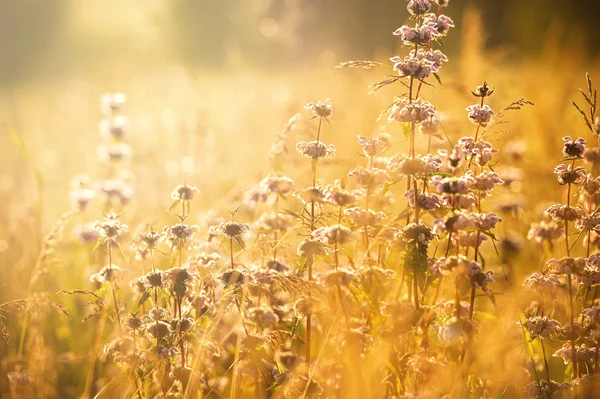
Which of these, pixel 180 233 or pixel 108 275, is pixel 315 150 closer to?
pixel 180 233

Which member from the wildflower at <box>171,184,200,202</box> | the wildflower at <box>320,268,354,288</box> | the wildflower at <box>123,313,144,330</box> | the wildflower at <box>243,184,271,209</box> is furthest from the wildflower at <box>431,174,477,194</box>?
the wildflower at <box>123,313,144,330</box>

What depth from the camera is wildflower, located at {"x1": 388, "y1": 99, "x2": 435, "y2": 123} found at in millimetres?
2186

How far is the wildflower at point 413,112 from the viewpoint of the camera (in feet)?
7.17

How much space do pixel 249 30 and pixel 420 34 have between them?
11172 mm

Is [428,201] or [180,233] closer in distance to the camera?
[428,201]

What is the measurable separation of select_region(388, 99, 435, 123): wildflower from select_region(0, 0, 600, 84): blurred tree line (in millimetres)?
6685

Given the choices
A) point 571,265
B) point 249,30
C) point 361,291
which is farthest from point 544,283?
point 249,30

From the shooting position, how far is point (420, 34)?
2266mm

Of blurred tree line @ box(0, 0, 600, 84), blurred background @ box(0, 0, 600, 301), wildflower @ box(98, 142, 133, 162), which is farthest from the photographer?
blurred tree line @ box(0, 0, 600, 84)

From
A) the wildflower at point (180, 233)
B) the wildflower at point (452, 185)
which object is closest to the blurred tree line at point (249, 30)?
the wildflower at point (180, 233)

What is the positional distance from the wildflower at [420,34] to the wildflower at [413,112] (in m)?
0.22

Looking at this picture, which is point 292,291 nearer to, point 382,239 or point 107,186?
point 382,239

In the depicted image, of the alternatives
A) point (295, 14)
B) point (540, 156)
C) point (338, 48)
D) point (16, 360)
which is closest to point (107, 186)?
point (16, 360)

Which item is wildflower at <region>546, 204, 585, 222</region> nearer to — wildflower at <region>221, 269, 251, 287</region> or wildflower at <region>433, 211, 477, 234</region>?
wildflower at <region>433, 211, 477, 234</region>
